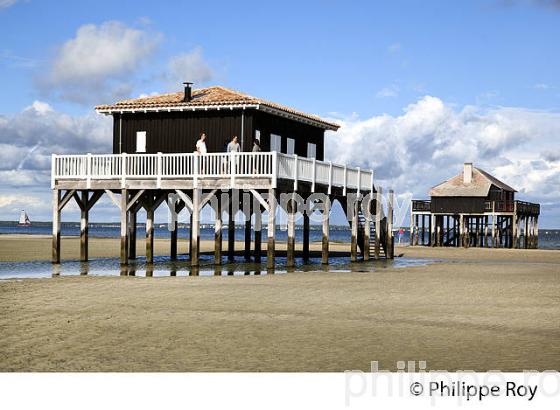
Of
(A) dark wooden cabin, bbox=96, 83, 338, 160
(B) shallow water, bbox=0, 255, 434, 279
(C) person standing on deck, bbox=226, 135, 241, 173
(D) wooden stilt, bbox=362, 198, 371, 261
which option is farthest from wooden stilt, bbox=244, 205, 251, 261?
(D) wooden stilt, bbox=362, 198, 371, 261

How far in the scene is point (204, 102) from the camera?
31.7 metres

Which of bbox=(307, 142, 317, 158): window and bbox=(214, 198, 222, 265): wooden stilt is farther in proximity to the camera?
bbox=(307, 142, 317, 158): window

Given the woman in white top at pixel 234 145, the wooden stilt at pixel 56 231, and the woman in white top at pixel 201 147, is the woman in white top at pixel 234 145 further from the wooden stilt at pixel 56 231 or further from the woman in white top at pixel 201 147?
the wooden stilt at pixel 56 231

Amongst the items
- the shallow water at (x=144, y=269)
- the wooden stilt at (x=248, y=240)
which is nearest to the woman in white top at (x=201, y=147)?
the shallow water at (x=144, y=269)

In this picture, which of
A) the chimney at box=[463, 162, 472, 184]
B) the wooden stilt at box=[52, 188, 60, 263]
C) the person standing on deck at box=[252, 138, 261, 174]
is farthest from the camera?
the chimney at box=[463, 162, 472, 184]

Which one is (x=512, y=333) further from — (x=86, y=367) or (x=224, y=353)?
(x=86, y=367)

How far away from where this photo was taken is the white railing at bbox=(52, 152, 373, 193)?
2870cm

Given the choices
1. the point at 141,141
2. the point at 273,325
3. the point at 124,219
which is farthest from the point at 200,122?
the point at 273,325

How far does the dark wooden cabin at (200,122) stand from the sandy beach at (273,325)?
9973mm

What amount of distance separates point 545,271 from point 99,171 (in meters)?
16.7

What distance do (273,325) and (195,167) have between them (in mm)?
15794

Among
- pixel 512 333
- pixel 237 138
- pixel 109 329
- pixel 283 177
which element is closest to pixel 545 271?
pixel 283 177

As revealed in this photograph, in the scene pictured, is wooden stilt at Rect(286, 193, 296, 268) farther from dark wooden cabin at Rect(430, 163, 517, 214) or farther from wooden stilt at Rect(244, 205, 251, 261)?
dark wooden cabin at Rect(430, 163, 517, 214)

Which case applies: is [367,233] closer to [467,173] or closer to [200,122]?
[200,122]
